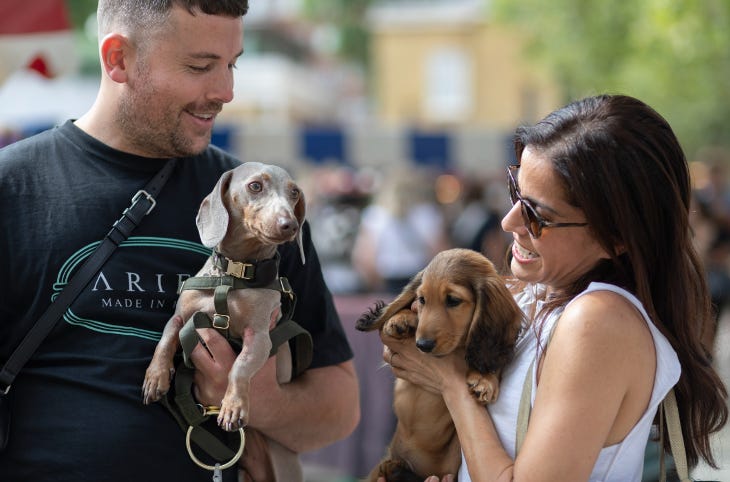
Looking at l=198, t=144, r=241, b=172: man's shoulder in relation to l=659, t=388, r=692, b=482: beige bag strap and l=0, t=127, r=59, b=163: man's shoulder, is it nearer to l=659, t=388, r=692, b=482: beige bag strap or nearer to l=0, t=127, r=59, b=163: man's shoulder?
l=0, t=127, r=59, b=163: man's shoulder

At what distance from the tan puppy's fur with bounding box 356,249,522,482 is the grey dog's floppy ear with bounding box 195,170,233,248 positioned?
0.59 m

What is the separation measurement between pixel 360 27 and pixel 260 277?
46.6 meters

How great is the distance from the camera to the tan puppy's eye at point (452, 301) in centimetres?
292

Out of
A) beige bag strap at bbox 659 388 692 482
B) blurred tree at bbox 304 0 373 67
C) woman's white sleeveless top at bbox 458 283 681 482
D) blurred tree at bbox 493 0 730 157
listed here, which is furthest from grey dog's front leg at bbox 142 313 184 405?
blurred tree at bbox 304 0 373 67

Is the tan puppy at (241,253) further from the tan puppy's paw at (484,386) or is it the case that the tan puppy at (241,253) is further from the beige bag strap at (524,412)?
the beige bag strap at (524,412)

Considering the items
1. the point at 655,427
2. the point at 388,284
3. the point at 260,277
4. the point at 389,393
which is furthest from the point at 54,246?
the point at 388,284

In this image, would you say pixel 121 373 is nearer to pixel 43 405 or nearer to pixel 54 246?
pixel 43 405

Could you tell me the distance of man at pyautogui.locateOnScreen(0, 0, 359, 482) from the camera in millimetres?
2818

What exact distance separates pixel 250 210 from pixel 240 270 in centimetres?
18

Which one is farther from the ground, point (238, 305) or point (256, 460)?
point (238, 305)

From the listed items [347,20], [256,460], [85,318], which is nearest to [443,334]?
[256,460]

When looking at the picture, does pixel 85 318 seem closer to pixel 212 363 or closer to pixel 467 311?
pixel 212 363

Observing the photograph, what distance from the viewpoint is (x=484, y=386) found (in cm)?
275

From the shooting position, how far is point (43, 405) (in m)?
2.82
